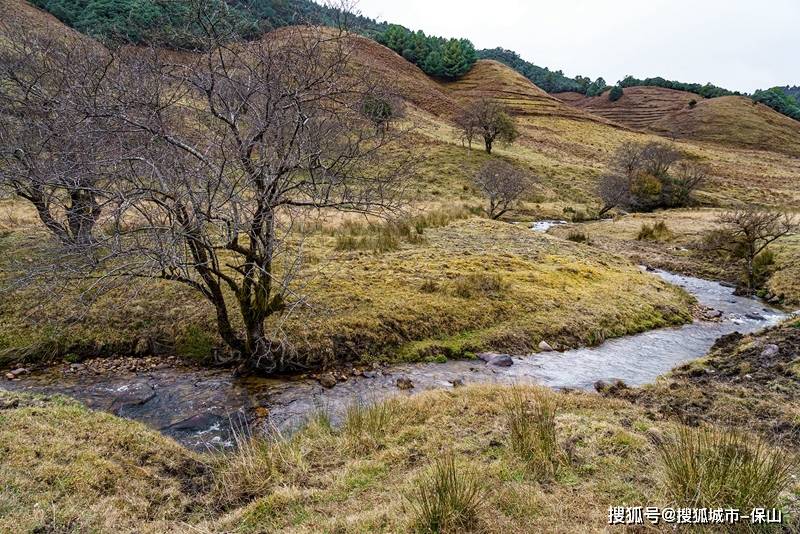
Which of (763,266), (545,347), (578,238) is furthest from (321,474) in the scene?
(578,238)

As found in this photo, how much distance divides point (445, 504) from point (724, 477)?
2.34 m

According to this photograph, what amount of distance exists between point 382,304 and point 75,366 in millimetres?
6413

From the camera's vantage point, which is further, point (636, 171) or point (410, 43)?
point (410, 43)

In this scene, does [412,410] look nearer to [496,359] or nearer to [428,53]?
[496,359]

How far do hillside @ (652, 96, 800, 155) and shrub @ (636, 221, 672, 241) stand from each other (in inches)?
2627

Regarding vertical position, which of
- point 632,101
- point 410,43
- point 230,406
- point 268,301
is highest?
point 410,43

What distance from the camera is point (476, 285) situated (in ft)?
40.7

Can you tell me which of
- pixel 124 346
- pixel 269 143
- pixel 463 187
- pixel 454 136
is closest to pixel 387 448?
pixel 269 143

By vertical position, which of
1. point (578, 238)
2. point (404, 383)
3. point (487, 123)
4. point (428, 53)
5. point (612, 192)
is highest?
point (428, 53)

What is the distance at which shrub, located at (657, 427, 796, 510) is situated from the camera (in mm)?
3492

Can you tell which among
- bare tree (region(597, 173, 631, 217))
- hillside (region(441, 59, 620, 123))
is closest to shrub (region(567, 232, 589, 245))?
bare tree (region(597, 173, 631, 217))

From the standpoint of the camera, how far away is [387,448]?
5.46 metres

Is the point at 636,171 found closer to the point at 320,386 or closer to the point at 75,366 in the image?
the point at 320,386

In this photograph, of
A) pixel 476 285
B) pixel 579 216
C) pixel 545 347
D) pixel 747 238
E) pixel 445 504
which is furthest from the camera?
pixel 579 216
